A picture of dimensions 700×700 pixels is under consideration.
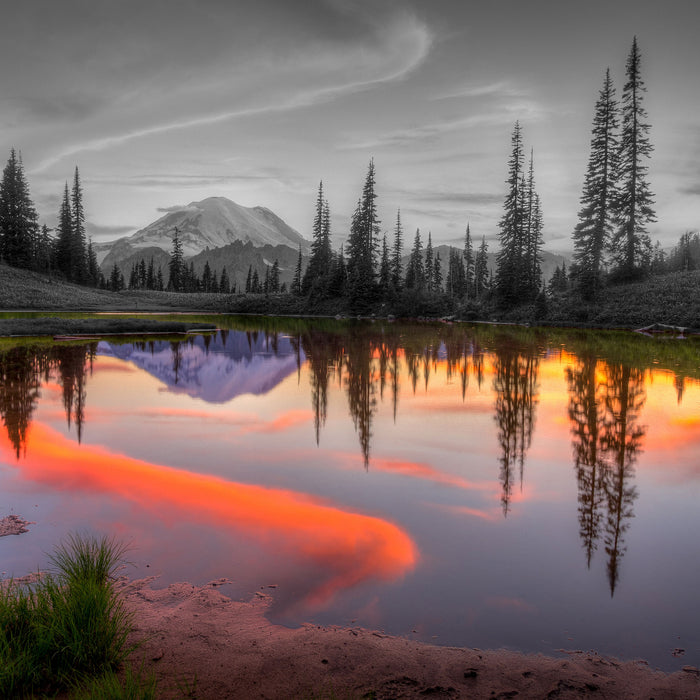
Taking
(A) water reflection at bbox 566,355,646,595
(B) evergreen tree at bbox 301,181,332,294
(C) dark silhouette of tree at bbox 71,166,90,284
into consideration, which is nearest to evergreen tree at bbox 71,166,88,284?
(C) dark silhouette of tree at bbox 71,166,90,284

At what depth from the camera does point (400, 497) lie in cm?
736

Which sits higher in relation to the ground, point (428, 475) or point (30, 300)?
point (30, 300)

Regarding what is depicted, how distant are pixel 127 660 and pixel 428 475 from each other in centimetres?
536

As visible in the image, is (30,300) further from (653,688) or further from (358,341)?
(653,688)

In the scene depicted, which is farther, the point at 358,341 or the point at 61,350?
the point at 358,341

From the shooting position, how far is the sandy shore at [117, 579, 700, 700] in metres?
3.61

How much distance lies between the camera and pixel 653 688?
3.66 m

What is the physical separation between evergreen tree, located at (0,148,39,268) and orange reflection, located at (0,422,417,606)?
308ft

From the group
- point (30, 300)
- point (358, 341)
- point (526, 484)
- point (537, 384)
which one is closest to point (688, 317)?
point (358, 341)

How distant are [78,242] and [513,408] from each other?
108948mm

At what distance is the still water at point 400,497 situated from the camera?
4703 mm

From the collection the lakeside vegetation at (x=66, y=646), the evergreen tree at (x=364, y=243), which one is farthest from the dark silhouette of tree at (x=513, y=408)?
the evergreen tree at (x=364, y=243)

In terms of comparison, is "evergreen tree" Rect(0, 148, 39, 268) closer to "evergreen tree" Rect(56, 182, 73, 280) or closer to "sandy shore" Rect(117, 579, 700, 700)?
"evergreen tree" Rect(56, 182, 73, 280)

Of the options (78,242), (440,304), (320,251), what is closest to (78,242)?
(78,242)
